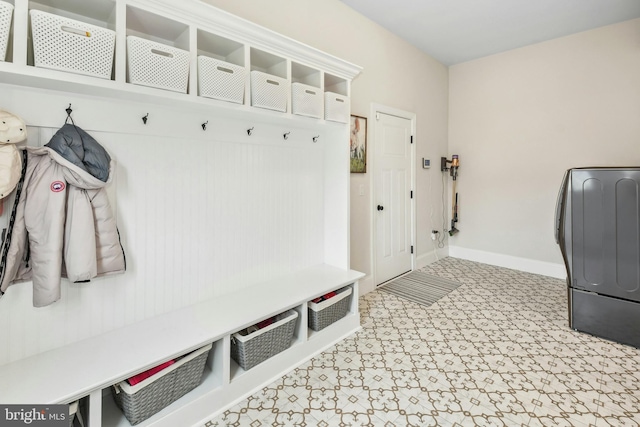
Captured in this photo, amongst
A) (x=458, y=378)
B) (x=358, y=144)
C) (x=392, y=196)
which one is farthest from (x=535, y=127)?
(x=458, y=378)

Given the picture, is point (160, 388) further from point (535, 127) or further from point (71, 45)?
point (535, 127)

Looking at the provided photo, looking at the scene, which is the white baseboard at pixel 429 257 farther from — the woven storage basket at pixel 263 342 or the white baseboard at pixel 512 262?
the woven storage basket at pixel 263 342

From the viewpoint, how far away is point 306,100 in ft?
7.36

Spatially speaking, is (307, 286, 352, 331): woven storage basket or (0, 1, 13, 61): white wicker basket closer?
(0, 1, 13, 61): white wicker basket

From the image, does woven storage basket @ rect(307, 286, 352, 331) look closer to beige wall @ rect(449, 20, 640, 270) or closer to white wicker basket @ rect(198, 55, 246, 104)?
white wicker basket @ rect(198, 55, 246, 104)

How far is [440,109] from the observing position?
459cm

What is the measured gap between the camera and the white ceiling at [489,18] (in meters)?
3.04

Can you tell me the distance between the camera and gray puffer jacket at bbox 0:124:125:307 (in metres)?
1.39

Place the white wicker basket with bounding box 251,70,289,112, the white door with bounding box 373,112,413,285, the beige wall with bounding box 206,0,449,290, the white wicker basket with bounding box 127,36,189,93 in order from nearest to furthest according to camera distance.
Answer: the white wicker basket with bounding box 127,36,189,93 < the white wicker basket with bounding box 251,70,289,112 < the beige wall with bounding box 206,0,449,290 < the white door with bounding box 373,112,413,285

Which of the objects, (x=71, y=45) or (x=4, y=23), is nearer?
(x=4, y=23)

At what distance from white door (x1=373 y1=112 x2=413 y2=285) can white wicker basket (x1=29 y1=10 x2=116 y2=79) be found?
2610 mm

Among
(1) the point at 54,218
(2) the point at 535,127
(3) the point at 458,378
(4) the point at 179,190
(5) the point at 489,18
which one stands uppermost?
(5) the point at 489,18

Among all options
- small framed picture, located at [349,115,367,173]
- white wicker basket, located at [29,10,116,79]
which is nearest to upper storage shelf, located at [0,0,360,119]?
white wicker basket, located at [29,10,116,79]

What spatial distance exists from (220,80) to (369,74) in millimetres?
2037
